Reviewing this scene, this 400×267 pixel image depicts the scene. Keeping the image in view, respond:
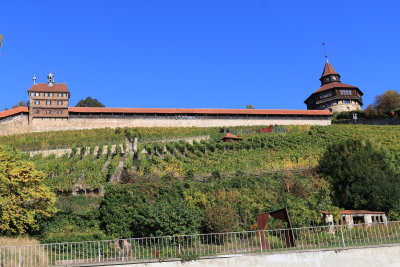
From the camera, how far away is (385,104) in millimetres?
62875

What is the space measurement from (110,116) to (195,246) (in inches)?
1711

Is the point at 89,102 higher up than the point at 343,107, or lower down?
higher up

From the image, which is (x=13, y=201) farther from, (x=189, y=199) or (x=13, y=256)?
(x=189, y=199)

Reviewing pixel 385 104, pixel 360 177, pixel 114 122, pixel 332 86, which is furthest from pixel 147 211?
pixel 332 86

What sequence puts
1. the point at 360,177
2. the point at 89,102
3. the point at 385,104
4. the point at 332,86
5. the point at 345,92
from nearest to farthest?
the point at 360,177
the point at 385,104
the point at 345,92
the point at 332,86
the point at 89,102

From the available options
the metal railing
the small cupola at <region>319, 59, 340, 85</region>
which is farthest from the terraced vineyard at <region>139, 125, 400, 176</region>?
the small cupola at <region>319, 59, 340, 85</region>

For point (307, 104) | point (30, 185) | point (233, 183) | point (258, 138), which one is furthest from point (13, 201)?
point (307, 104)

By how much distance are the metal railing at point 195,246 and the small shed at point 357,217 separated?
120 inches

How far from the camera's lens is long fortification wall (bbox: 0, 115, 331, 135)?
52906mm

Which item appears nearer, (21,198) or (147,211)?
(21,198)

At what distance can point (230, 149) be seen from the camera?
134 ft

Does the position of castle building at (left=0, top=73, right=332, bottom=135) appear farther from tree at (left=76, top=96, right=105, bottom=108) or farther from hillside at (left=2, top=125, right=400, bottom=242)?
tree at (left=76, top=96, right=105, bottom=108)

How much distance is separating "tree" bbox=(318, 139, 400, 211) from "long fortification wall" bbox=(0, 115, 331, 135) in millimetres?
30877

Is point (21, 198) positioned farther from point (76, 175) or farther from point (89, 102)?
point (89, 102)
